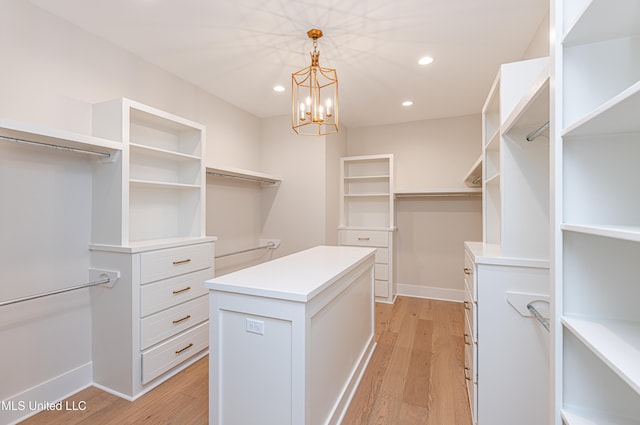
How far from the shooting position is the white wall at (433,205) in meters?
4.12

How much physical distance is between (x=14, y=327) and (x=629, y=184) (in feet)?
10.00

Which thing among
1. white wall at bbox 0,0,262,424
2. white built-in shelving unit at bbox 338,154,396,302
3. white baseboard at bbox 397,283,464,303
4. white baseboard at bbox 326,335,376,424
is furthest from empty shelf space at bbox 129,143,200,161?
white baseboard at bbox 397,283,464,303

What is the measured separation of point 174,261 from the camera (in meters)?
2.31

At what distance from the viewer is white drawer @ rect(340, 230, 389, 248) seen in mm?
4086

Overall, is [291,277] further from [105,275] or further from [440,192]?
[440,192]

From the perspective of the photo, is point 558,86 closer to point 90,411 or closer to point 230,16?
point 230,16

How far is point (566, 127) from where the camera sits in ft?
2.83

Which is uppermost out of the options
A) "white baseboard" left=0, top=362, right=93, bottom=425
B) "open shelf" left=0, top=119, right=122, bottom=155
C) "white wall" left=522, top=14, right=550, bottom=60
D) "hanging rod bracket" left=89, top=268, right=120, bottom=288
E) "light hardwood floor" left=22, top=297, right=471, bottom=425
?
"white wall" left=522, top=14, right=550, bottom=60

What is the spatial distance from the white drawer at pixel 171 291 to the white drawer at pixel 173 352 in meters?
0.29

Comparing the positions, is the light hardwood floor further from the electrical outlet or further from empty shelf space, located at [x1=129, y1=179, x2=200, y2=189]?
empty shelf space, located at [x1=129, y1=179, x2=200, y2=189]

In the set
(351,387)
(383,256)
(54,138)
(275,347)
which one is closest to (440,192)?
(383,256)

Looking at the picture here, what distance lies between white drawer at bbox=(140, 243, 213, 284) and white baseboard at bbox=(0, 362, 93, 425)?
840mm

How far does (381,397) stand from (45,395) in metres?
2.23

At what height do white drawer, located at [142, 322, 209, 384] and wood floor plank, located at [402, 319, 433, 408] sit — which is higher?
white drawer, located at [142, 322, 209, 384]
